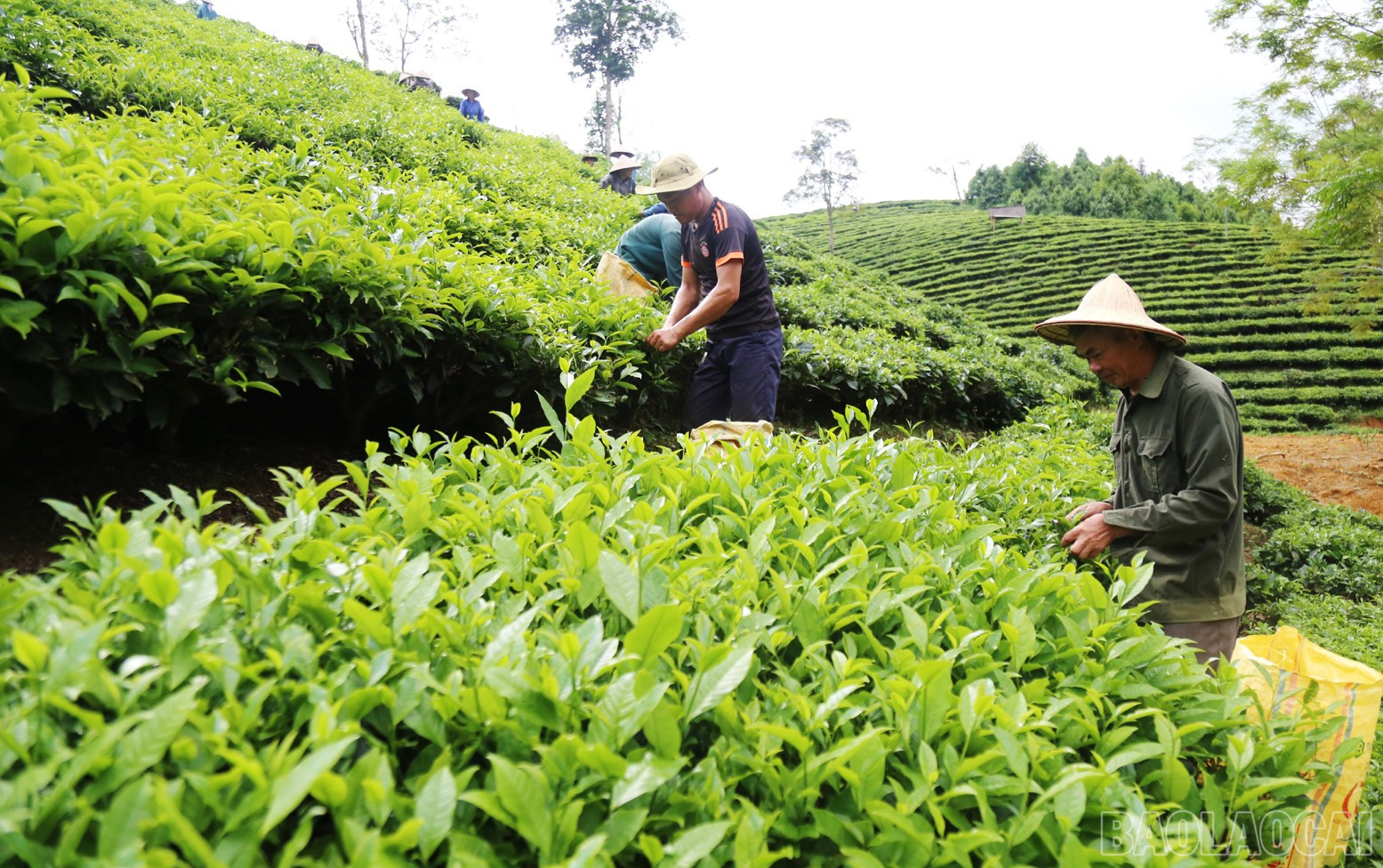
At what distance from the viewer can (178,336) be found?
2.22m

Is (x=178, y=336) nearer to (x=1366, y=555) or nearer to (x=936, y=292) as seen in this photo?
(x=1366, y=555)

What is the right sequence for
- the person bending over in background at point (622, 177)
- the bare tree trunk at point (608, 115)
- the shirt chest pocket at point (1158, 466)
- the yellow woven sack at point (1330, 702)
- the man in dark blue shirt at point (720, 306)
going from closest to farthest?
the yellow woven sack at point (1330, 702)
the shirt chest pocket at point (1158, 466)
the man in dark blue shirt at point (720, 306)
the person bending over in background at point (622, 177)
the bare tree trunk at point (608, 115)

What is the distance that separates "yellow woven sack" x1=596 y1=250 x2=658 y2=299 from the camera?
4652 millimetres

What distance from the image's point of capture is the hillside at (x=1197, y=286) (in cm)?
1856

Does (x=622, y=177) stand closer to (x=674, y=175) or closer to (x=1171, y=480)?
(x=674, y=175)

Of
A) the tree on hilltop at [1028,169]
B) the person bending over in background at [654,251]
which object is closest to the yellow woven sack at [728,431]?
the person bending over in background at [654,251]

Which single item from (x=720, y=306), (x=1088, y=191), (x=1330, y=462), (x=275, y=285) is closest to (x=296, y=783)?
(x=275, y=285)

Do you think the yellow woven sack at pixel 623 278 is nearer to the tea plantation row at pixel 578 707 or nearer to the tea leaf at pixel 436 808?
the tea plantation row at pixel 578 707

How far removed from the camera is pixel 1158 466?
261cm

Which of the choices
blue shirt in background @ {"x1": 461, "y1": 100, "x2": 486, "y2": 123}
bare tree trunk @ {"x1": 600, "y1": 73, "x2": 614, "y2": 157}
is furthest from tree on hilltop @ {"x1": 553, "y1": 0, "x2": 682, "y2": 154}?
blue shirt in background @ {"x1": 461, "y1": 100, "x2": 486, "y2": 123}

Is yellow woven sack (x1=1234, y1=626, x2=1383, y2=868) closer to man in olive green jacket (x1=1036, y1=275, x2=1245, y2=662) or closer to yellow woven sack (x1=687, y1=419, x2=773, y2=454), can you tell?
man in olive green jacket (x1=1036, y1=275, x2=1245, y2=662)

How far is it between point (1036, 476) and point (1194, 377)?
889 millimetres

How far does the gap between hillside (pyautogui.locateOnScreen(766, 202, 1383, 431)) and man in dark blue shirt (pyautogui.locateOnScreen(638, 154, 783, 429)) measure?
1098 cm

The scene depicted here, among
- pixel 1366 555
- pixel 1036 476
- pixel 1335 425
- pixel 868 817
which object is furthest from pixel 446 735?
pixel 1335 425
